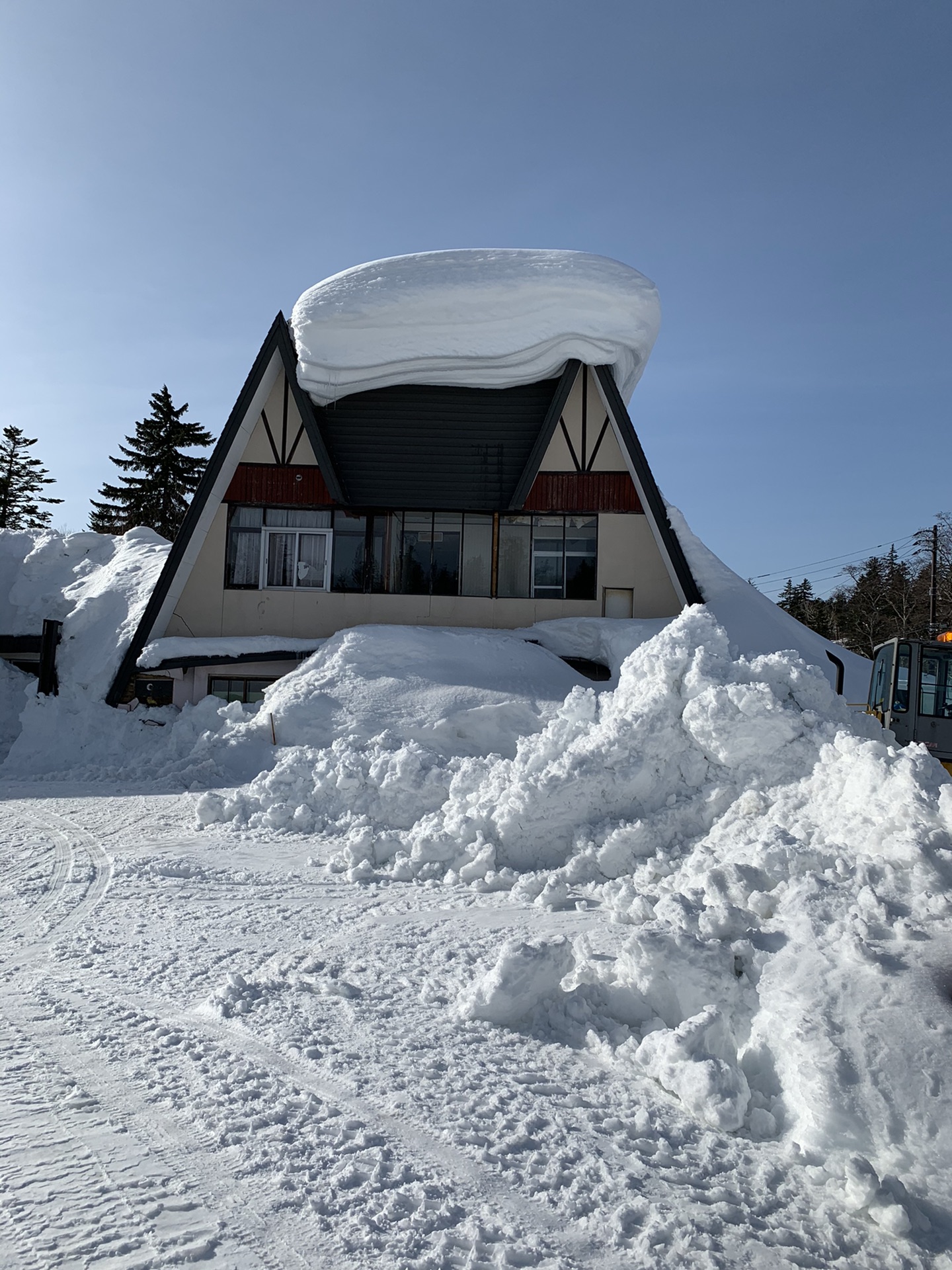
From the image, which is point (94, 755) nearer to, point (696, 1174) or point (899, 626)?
point (696, 1174)

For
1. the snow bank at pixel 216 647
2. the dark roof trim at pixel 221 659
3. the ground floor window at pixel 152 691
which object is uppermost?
the snow bank at pixel 216 647

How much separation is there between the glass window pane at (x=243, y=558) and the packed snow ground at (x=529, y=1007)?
887cm

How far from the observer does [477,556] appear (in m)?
16.8

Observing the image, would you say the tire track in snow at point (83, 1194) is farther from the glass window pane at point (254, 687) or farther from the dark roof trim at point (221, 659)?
the glass window pane at point (254, 687)

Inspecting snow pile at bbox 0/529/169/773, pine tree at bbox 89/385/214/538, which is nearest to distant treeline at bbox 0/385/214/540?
pine tree at bbox 89/385/214/538

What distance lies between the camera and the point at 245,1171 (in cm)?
298

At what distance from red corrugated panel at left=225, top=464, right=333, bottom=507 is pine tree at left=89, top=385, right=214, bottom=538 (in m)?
25.9

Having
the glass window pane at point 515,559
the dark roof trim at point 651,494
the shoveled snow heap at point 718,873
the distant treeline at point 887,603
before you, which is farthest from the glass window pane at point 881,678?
the distant treeline at point 887,603

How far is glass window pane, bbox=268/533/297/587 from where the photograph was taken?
55.4 feet

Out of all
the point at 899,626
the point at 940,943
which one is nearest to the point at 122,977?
the point at 940,943

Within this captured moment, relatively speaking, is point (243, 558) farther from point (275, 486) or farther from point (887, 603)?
point (887, 603)

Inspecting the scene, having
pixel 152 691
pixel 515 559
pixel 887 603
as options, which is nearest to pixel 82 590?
pixel 152 691

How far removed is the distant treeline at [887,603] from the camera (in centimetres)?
4741

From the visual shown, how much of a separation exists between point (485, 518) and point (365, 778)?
30.0 ft
